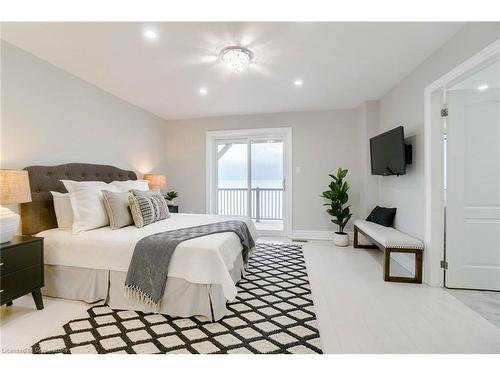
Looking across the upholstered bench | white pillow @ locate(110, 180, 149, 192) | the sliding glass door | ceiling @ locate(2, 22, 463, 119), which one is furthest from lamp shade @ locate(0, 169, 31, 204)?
the upholstered bench

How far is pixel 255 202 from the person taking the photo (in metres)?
5.54

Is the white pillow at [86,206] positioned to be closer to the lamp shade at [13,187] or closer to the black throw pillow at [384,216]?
the lamp shade at [13,187]

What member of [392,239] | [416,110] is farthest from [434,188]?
[416,110]

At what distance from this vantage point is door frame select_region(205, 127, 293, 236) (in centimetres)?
485

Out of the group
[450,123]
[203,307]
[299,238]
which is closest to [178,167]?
[299,238]

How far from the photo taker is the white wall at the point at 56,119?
7.71 ft

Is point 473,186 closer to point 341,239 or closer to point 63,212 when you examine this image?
point 341,239

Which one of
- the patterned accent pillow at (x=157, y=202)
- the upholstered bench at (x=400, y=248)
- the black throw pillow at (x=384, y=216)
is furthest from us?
the black throw pillow at (x=384, y=216)

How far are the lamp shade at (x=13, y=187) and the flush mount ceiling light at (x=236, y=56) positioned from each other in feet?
7.00

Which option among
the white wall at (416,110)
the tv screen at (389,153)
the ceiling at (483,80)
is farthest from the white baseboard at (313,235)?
the ceiling at (483,80)

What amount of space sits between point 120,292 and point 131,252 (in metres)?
0.39

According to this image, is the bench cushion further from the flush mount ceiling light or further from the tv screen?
the flush mount ceiling light

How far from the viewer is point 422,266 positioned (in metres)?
2.76

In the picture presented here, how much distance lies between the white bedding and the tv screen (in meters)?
2.30
